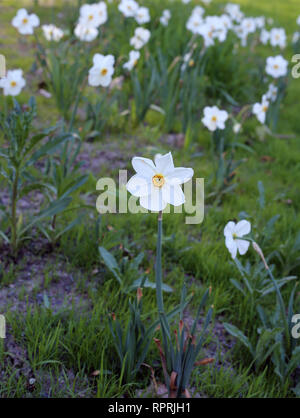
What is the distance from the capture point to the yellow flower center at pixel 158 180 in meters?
1.19

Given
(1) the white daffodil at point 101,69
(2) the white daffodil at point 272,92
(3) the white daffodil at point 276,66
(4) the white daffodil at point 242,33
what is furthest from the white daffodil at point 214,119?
(4) the white daffodil at point 242,33

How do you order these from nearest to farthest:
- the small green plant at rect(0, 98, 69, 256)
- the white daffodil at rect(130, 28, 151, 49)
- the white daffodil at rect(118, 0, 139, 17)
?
1. the small green plant at rect(0, 98, 69, 256)
2. the white daffodil at rect(130, 28, 151, 49)
3. the white daffodil at rect(118, 0, 139, 17)

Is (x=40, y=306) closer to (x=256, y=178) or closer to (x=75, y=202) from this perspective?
(x=75, y=202)

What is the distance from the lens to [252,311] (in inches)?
71.9

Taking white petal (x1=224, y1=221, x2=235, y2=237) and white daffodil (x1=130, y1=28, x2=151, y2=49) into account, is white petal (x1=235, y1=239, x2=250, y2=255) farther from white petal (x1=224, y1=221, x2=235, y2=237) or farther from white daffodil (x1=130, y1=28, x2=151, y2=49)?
white daffodil (x1=130, y1=28, x2=151, y2=49)

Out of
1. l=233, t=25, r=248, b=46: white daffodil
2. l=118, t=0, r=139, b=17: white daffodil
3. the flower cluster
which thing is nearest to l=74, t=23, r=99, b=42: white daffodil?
the flower cluster

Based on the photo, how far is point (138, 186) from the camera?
1182mm

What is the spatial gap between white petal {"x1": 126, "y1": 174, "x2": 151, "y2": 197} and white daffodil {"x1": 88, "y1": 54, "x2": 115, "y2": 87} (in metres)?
1.43

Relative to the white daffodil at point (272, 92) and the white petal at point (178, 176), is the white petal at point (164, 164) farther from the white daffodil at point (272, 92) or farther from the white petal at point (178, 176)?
the white daffodil at point (272, 92)

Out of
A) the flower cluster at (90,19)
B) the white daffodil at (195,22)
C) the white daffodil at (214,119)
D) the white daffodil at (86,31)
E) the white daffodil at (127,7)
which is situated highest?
the white daffodil at (127,7)

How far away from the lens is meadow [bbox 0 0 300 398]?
1.44m

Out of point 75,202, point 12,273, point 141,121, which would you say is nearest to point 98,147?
point 141,121

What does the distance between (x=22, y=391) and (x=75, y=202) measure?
3.82ft

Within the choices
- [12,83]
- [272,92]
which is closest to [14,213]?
[12,83]
